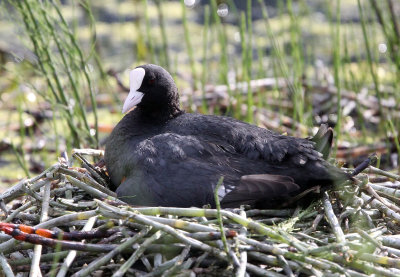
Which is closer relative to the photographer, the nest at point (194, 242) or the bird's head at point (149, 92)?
the nest at point (194, 242)

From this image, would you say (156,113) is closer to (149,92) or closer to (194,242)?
(149,92)

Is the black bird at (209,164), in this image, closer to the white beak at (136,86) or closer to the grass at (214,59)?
the white beak at (136,86)

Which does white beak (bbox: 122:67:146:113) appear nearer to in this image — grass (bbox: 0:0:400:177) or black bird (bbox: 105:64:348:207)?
black bird (bbox: 105:64:348:207)

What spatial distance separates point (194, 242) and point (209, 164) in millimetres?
488

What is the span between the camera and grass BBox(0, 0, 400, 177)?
143 inches

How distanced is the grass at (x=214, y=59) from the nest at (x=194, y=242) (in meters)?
1.15

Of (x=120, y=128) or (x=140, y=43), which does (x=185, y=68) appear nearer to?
(x=140, y=43)

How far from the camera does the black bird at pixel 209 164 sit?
2.46 meters

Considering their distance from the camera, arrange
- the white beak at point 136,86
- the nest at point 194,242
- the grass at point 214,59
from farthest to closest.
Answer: the grass at point 214,59 → the white beak at point 136,86 → the nest at point 194,242

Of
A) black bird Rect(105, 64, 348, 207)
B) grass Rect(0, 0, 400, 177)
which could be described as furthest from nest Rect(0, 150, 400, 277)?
grass Rect(0, 0, 400, 177)

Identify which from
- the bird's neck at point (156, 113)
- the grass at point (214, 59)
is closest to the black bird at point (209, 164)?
the bird's neck at point (156, 113)

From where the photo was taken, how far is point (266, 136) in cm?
274

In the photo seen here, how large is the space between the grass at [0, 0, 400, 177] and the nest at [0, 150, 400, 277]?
115 cm

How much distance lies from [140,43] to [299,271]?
3.90m
